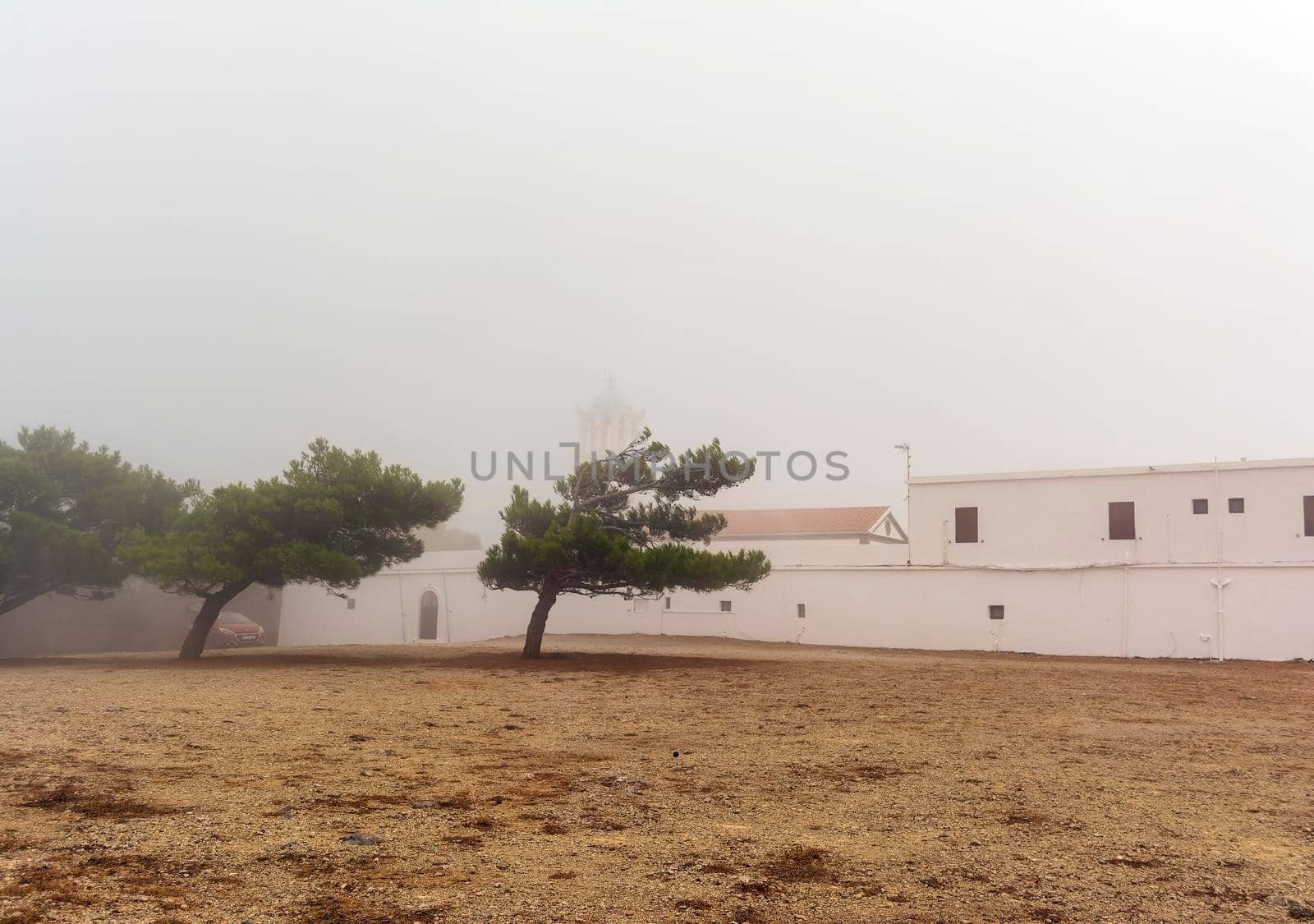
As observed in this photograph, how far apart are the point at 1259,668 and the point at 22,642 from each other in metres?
29.3

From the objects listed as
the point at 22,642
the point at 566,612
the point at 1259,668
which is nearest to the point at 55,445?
the point at 22,642

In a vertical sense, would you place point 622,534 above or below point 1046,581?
above

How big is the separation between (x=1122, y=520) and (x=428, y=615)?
829 inches

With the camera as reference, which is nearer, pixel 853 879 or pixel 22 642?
pixel 853 879

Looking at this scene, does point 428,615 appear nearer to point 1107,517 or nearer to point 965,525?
point 965,525

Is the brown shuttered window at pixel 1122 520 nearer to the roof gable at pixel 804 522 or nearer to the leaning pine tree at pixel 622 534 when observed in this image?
the leaning pine tree at pixel 622 534

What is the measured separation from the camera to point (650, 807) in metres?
6.35

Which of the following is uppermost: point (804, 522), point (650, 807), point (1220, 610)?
point (804, 522)

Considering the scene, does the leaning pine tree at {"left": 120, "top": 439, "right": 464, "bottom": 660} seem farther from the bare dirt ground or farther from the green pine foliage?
the bare dirt ground

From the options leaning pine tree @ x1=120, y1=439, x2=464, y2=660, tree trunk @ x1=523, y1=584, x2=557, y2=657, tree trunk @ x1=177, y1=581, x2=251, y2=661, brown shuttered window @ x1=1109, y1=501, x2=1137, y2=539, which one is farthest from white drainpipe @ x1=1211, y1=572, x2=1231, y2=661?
tree trunk @ x1=177, y1=581, x2=251, y2=661

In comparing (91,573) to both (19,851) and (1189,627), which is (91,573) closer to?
(19,851)

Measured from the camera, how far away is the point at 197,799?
20.6 feet

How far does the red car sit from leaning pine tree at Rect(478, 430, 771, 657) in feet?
43.6

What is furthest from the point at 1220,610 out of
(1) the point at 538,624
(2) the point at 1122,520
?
(1) the point at 538,624
